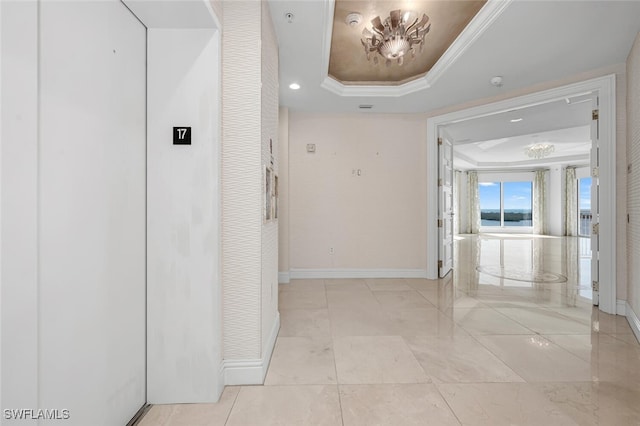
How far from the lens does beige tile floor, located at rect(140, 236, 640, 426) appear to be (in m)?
1.54

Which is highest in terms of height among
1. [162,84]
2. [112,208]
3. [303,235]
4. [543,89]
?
[543,89]

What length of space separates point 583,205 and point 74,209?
14762mm

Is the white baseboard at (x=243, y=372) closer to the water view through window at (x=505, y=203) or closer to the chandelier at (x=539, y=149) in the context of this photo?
the chandelier at (x=539, y=149)

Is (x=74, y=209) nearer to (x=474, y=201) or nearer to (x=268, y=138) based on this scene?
(x=268, y=138)

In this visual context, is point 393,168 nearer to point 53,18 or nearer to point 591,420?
point 591,420

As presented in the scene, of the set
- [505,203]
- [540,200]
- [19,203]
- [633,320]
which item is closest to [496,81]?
[633,320]

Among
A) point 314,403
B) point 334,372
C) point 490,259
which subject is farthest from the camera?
point 490,259

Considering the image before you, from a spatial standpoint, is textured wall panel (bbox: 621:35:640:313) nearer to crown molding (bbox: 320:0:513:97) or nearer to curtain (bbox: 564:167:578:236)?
crown molding (bbox: 320:0:513:97)

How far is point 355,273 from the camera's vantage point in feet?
15.5

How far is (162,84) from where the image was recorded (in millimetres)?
1645

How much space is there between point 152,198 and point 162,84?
0.67 meters

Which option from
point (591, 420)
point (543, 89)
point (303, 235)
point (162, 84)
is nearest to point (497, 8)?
point (543, 89)

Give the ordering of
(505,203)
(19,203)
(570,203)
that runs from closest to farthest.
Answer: (19,203)
(570,203)
(505,203)

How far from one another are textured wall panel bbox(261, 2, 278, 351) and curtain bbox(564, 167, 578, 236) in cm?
1278
